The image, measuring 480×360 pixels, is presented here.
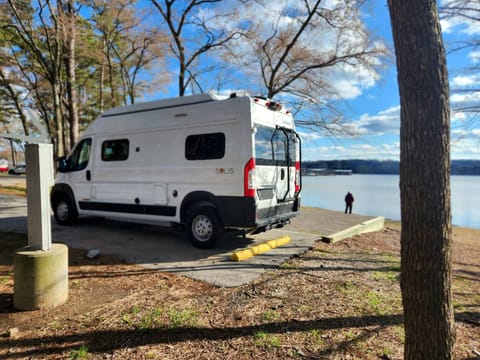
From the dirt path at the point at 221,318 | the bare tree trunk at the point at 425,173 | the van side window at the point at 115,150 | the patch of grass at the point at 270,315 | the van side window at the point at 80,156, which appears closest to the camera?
the bare tree trunk at the point at 425,173

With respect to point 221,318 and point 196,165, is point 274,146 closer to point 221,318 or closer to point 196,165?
point 196,165

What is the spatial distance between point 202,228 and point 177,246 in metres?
0.73

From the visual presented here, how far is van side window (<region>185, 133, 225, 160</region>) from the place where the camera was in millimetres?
5973

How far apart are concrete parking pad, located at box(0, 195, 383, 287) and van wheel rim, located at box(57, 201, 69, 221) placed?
0.31 metres

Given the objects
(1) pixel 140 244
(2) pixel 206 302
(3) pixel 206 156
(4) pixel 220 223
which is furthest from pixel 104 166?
(2) pixel 206 302

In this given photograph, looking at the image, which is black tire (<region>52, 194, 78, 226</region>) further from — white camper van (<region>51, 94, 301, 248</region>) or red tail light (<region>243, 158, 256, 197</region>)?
red tail light (<region>243, 158, 256, 197</region>)

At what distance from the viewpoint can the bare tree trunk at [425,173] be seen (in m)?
2.17

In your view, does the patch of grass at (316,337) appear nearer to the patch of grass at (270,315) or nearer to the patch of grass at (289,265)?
the patch of grass at (270,315)

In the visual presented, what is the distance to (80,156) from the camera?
8164mm

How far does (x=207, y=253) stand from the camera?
603 cm

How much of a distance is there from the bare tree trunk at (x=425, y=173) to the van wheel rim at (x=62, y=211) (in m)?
8.52

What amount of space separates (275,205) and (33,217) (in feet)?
13.6

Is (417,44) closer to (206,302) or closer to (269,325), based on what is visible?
(269,325)

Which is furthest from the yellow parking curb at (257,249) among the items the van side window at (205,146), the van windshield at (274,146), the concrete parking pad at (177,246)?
the van side window at (205,146)
